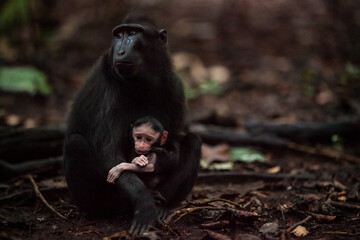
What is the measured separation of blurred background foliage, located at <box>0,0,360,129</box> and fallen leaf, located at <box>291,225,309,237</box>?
10.0 feet

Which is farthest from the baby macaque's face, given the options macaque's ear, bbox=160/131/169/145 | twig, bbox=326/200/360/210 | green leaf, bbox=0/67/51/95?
green leaf, bbox=0/67/51/95

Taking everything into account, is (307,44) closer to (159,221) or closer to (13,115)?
(13,115)

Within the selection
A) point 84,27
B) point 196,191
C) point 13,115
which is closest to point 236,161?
point 196,191

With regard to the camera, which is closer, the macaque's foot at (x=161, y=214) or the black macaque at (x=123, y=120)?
the macaque's foot at (x=161, y=214)

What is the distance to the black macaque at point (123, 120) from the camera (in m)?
3.72

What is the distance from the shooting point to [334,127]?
6184mm

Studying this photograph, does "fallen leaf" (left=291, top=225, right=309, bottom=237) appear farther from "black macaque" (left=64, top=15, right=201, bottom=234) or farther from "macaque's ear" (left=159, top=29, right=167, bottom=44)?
"macaque's ear" (left=159, top=29, right=167, bottom=44)

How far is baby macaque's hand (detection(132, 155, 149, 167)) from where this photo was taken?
3558 millimetres

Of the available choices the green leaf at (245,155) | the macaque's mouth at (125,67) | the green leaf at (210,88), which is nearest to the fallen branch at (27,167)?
the macaque's mouth at (125,67)

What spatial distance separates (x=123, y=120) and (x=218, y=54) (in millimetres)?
6409

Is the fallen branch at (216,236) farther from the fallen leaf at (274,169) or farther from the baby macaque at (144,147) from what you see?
the fallen leaf at (274,169)

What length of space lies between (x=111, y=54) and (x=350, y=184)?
2986 millimetres

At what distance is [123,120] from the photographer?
12.5 feet

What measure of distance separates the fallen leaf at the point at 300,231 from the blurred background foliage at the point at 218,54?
3.05 meters
